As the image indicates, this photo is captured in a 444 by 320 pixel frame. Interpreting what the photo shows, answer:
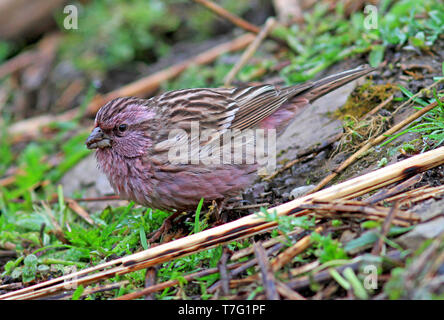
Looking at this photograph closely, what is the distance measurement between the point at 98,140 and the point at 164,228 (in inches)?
41.6

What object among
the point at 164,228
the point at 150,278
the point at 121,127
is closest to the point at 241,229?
the point at 150,278

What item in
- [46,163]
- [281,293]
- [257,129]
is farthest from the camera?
[46,163]

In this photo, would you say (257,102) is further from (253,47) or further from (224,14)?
(224,14)

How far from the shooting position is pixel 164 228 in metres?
4.45

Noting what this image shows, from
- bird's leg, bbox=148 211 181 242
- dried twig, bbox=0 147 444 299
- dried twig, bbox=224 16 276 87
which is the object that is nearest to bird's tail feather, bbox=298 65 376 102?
dried twig, bbox=0 147 444 299

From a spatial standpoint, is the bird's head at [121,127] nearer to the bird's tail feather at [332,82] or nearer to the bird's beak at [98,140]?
the bird's beak at [98,140]

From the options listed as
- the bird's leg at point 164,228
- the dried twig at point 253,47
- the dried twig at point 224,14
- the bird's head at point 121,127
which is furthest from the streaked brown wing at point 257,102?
the dried twig at point 224,14

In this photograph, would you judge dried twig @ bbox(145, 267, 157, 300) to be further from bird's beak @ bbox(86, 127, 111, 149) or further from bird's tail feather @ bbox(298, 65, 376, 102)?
bird's tail feather @ bbox(298, 65, 376, 102)

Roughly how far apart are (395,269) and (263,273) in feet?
2.56

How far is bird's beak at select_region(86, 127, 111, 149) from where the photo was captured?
470 centimetres

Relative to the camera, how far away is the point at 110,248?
4.33 m

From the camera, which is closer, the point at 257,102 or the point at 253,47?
the point at 257,102

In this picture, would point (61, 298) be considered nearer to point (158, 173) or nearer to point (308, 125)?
point (158, 173)
